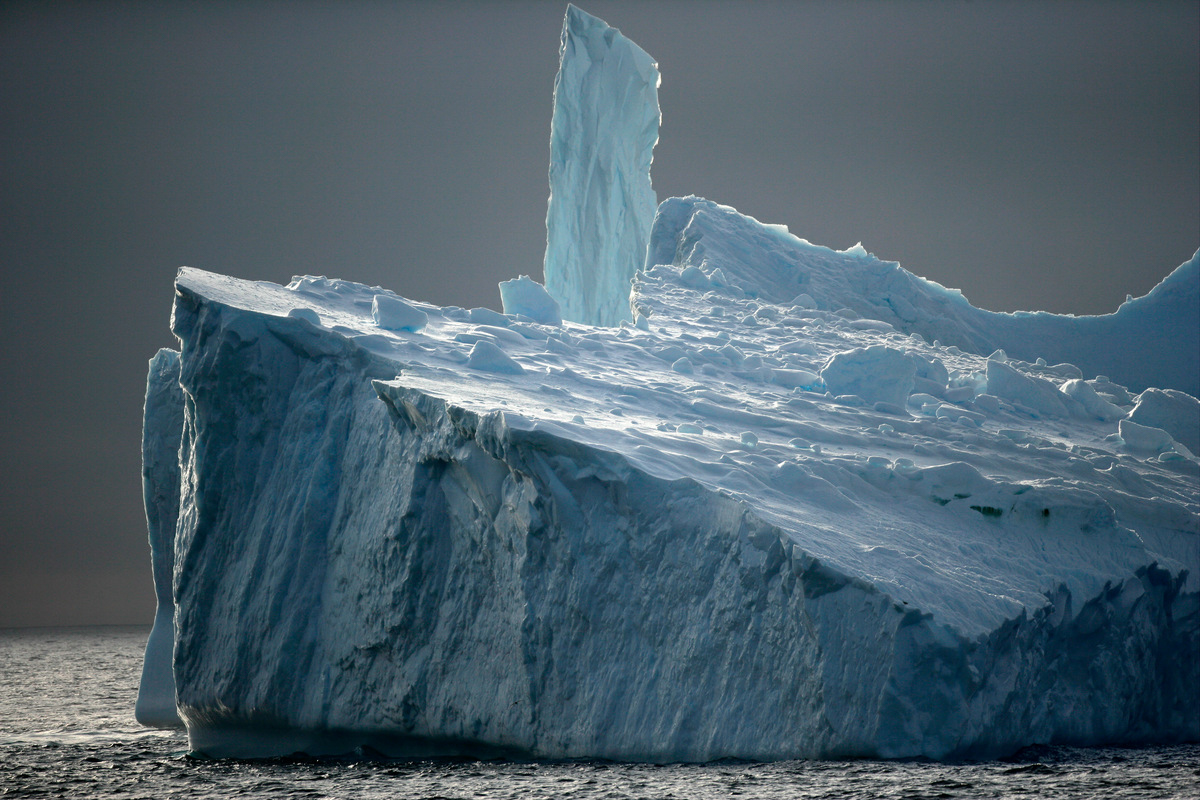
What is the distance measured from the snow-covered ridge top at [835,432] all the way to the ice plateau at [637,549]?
3 centimetres

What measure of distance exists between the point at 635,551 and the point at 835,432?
105 inches

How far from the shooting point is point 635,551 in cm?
646

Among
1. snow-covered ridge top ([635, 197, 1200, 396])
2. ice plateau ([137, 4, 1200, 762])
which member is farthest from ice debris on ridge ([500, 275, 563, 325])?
snow-covered ridge top ([635, 197, 1200, 396])

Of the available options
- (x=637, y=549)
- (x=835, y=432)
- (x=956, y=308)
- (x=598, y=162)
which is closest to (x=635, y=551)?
(x=637, y=549)

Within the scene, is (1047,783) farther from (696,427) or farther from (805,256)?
(805,256)

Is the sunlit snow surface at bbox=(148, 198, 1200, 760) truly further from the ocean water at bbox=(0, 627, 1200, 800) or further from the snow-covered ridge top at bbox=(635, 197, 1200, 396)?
the snow-covered ridge top at bbox=(635, 197, 1200, 396)

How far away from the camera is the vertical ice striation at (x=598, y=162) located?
19.1 meters

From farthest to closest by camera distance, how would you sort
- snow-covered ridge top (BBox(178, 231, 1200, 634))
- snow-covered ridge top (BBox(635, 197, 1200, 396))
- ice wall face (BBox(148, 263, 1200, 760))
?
snow-covered ridge top (BBox(635, 197, 1200, 396))
snow-covered ridge top (BBox(178, 231, 1200, 634))
ice wall face (BBox(148, 263, 1200, 760))

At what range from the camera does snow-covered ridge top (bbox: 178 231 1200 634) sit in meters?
6.40

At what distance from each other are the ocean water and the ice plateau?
26 cm

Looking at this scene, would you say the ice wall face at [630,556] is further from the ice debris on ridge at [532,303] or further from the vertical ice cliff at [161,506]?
the vertical ice cliff at [161,506]

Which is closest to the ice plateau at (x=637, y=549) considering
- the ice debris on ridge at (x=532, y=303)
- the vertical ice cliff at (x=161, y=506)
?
the ice debris on ridge at (x=532, y=303)

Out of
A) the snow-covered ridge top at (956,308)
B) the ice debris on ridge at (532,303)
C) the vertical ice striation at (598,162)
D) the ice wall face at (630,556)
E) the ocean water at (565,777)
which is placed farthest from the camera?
the vertical ice striation at (598,162)

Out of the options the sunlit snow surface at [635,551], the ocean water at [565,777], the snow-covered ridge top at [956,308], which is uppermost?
the snow-covered ridge top at [956,308]
